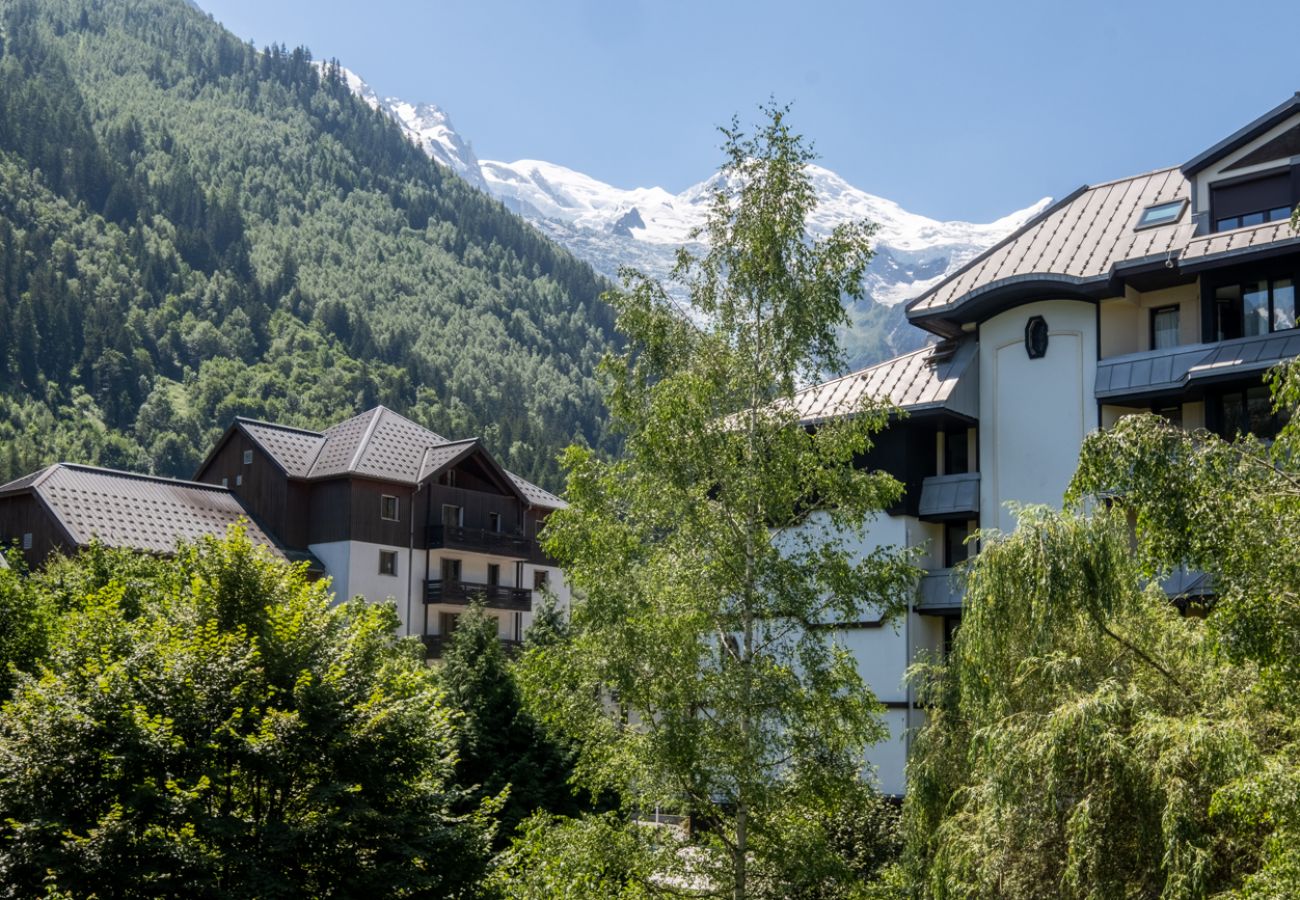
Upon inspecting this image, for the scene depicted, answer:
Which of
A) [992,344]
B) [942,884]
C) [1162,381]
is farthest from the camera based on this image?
[992,344]

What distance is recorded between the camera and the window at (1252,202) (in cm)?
3356

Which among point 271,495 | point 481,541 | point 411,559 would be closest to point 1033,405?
point 411,559

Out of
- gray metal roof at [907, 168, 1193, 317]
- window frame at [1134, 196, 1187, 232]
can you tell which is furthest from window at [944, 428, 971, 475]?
window frame at [1134, 196, 1187, 232]

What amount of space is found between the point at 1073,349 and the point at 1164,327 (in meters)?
2.16

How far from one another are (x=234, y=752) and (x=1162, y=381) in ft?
73.2

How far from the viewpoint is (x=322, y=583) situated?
81.4 feet

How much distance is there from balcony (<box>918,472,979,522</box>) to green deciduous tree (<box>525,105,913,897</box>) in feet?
39.0

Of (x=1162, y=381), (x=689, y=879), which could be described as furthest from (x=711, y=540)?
(x=1162, y=381)

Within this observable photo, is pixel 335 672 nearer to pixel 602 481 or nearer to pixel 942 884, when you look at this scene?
pixel 602 481

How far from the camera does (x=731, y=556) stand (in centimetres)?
2503

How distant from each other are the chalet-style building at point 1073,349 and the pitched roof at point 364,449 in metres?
27.5

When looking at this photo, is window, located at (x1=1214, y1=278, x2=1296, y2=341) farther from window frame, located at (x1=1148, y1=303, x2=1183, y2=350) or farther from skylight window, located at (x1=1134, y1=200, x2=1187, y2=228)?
skylight window, located at (x1=1134, y1=200, x2=1187, y2=228)

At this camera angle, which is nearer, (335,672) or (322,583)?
(335,672)

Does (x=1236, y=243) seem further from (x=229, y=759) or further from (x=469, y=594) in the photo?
(x=469, y=594)
